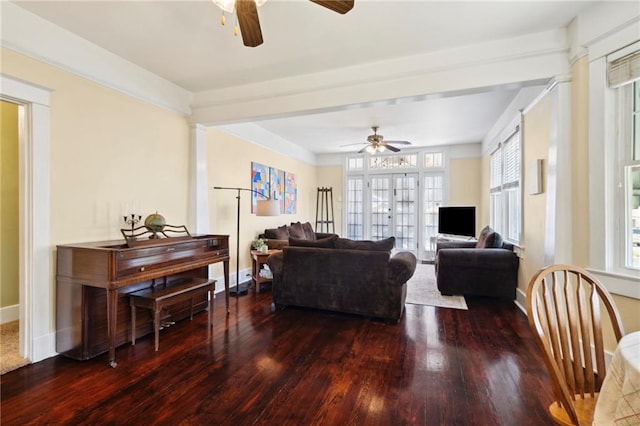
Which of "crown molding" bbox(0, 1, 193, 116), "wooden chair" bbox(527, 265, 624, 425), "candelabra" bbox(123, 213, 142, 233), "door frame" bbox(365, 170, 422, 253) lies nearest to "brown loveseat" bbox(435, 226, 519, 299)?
"wooden chair" bbox(527, 265, 624, 425)

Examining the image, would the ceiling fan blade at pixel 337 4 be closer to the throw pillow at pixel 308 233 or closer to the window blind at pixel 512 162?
the window blind at pixel 512 162

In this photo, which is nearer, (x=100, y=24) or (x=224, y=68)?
(x=100, y=24)

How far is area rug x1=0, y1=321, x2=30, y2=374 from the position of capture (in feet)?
7.66

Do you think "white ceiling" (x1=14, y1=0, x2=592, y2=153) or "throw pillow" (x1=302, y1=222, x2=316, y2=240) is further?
"throw pillow" (x1=302, y1=222, x2=316, y2=240)

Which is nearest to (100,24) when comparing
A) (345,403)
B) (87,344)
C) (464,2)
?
(87,344)

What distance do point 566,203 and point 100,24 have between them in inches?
163

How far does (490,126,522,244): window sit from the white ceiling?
172 centimetres

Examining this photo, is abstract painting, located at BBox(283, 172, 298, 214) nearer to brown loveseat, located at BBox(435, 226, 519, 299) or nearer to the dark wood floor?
brown loveseat, located at BBox(435, 226, 519, 299)

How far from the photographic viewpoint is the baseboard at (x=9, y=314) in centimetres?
322

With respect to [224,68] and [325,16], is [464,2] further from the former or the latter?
[224,68]

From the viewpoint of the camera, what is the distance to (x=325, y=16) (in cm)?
237

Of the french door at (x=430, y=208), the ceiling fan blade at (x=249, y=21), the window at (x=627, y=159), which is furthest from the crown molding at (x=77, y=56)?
the french door at (x=430, y=208)

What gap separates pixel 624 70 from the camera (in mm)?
2117

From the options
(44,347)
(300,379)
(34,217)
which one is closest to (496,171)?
(300,379)
